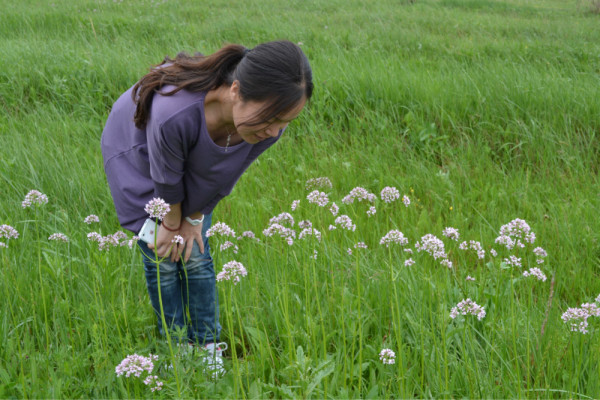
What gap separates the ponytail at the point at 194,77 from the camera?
2.31 m

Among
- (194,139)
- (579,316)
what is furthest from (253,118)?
(579,316)

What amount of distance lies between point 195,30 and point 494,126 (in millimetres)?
5481

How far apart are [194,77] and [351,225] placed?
965 millimetres

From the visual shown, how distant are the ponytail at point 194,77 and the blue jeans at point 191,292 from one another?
669 millimetres

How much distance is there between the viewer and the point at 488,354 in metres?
2.36

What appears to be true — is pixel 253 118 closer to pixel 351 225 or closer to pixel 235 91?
pixel 235 91

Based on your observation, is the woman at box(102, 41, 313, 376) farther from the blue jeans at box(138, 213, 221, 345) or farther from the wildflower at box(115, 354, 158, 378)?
the wildflower at box(115, 354, 158, 378)

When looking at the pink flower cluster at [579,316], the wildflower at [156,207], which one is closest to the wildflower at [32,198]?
the wildflower at [156,207]

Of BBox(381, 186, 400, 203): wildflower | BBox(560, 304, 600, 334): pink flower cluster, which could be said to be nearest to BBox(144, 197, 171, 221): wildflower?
BBox(381, 186, 400, 203): wildflower

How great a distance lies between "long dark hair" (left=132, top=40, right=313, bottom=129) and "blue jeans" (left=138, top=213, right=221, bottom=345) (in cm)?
75

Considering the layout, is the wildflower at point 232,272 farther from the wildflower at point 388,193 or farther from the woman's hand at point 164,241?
the wildflower at point 388,193

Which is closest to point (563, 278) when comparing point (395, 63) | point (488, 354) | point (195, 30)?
point (488, 354)

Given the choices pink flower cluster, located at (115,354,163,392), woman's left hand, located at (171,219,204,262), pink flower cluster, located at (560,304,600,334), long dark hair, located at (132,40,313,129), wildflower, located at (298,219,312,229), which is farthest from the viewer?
woman's left hand, located at (171,219,204,262)

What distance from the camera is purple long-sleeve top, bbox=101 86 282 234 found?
226 centimetres
